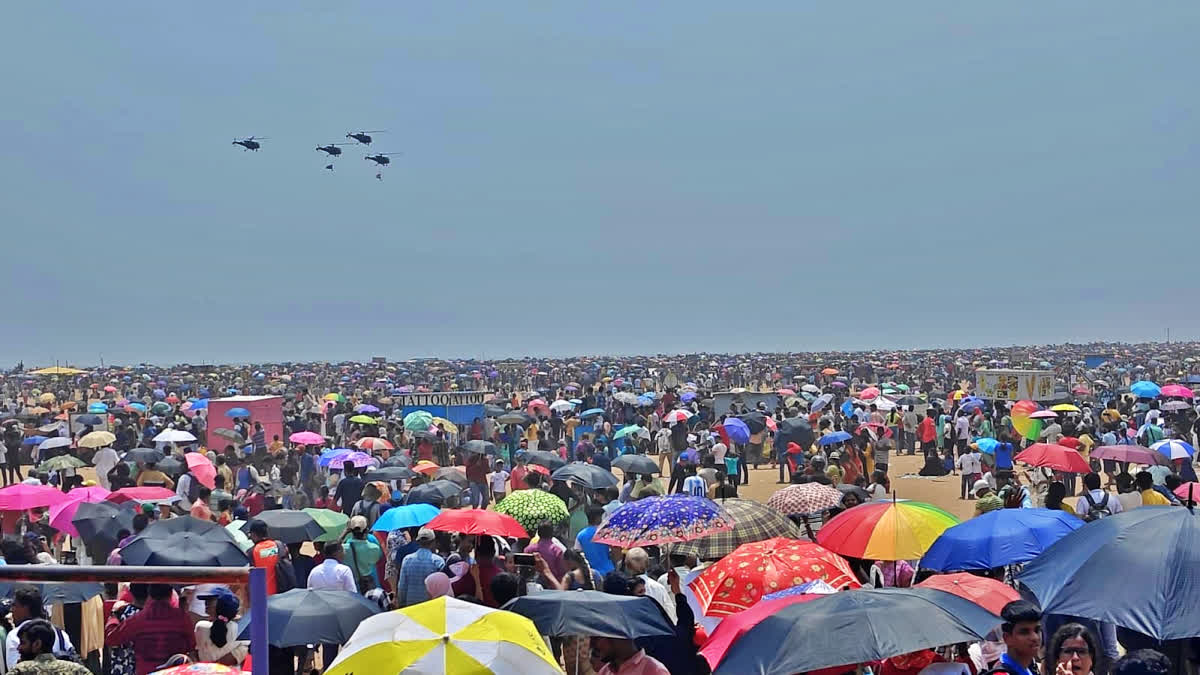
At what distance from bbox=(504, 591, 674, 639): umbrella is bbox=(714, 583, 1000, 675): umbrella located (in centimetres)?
58

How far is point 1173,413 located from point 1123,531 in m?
22.0

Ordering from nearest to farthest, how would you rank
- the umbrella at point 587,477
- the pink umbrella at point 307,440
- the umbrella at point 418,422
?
the umbrella at point 587,477 < the pink umbrella at point 307,440 < the umbrella at point 418,422

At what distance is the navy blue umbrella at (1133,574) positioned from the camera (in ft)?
15.8

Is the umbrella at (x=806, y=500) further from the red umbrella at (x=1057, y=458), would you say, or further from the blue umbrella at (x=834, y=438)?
the blue umbrella at (x=834, y=438)

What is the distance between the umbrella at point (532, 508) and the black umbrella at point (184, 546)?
8.67ft

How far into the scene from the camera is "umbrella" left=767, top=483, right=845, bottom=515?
32.9ft

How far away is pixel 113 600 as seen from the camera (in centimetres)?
803

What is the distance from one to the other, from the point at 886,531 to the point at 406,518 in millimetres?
4629

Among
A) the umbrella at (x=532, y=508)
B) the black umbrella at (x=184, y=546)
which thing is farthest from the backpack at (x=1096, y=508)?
the black umbrella at (x=184, y=546)

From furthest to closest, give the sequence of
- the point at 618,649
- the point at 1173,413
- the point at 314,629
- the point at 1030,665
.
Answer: the point at 1173,413 → the point at 314,629 → the point at 618,649 → the point at 1030,665

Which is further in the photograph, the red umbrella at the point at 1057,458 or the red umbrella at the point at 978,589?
the red umbrella at the point at 1057,458

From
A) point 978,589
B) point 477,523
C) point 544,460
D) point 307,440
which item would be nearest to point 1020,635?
point 978,589

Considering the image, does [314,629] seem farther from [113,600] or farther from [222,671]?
[113,600]

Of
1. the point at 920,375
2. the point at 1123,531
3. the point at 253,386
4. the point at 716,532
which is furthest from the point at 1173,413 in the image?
the point at 253,386
